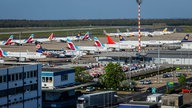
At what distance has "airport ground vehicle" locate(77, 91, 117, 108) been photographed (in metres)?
28.9

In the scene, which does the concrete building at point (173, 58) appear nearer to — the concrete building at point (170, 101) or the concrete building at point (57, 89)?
the concrete building at point (57, 89)

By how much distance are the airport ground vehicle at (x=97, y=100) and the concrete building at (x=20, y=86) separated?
272 centimetres

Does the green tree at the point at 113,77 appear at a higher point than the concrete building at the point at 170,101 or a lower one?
higher

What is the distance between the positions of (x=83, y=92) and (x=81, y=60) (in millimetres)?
21712

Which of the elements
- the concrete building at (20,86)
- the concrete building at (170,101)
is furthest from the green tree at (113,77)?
the concrete building at (20,86)

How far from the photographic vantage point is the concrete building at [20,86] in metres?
24.6

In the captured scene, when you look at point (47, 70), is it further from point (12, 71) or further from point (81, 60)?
point (81, 60)

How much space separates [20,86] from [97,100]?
18.6ft

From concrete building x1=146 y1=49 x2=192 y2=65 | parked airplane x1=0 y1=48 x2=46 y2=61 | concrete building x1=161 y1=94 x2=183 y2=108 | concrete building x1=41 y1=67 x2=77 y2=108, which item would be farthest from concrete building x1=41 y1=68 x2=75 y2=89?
parked airplane x1=0 y1=48 x2=46 y2=61

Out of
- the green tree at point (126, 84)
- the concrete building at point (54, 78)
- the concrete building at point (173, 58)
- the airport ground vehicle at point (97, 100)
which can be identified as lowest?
the airport ground vehicle at point (97, 100)

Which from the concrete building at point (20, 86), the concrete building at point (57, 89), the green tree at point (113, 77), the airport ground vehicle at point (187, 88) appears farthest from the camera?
the green tree at point (113, 77)

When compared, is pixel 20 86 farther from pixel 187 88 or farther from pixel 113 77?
pixel 187 88

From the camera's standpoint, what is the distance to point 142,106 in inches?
1048

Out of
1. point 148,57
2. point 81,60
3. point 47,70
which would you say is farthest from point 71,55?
point 47,70
